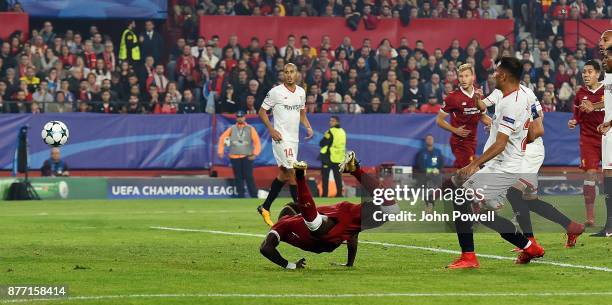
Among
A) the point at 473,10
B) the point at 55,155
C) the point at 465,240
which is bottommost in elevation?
the point at 55,155

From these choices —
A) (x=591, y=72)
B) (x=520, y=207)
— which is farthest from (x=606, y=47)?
(x=591, y=72)

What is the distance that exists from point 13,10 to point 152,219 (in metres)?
15.9

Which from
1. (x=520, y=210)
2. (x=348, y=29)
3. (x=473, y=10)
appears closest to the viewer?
(x=520, y=210)

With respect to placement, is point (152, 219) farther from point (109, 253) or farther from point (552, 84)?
point (552, 84)

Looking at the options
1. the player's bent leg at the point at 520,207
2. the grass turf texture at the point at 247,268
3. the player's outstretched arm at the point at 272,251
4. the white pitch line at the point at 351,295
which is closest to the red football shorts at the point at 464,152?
the grass turf texture at the point at 247,268

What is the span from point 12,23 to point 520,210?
24.2 metres

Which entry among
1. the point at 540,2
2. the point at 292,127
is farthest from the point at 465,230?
the point at 540,2

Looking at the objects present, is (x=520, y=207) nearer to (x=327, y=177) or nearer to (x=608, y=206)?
(x=608, y=206)

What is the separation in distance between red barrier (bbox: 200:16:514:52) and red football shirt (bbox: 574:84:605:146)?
19.9 m

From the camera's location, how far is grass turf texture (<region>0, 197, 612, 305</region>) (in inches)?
442

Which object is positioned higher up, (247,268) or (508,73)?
(508,73)

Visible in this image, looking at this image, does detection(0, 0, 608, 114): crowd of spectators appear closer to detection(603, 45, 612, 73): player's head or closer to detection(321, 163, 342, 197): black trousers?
detection(321, 163, 342, 197): black trousers

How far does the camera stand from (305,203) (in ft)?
42.2

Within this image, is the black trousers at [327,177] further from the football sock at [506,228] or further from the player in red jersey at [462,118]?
the football sock at [506,228]
